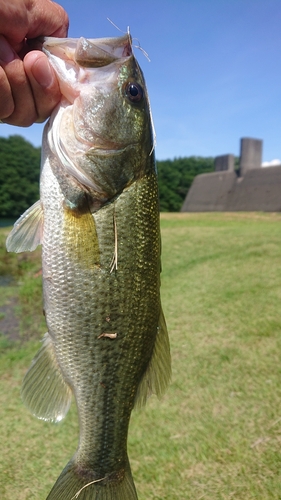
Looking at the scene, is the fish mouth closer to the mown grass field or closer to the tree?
the mown grass field

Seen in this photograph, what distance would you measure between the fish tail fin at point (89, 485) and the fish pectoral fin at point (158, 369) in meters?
0.34

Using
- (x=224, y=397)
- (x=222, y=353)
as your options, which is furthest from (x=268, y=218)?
(x=224, y=397)

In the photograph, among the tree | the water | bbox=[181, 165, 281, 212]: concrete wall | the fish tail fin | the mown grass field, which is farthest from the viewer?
the tree

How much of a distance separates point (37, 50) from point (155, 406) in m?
3.47

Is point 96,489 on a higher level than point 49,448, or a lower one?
higher

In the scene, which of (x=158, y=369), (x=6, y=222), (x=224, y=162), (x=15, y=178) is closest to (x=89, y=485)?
(x=158, y=369)

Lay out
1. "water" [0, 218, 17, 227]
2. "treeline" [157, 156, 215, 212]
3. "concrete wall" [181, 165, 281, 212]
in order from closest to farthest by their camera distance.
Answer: "concrete wall" [181, 165, 281, 212]
"water" [0, 218, 17, 227]
"treeline" [157, 156, 215, 212]

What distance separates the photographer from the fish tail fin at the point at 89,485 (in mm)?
1705

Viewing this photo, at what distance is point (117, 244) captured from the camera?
1624 mm

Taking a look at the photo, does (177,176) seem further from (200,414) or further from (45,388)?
(45,388)

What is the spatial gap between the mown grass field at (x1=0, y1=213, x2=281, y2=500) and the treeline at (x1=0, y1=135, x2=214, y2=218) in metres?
33.1

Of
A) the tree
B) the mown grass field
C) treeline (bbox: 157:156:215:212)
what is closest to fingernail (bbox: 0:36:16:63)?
the mown grass field

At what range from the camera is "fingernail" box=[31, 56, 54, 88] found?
1478 millimetres

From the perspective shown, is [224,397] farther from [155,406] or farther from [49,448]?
[49,448]
